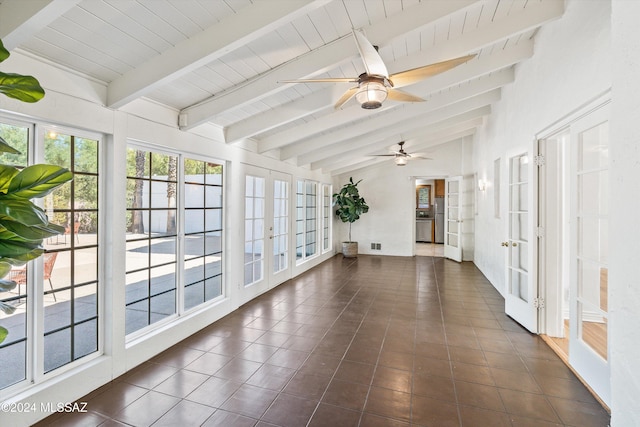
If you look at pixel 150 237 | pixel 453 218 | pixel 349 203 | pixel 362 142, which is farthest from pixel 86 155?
pixel 453 218

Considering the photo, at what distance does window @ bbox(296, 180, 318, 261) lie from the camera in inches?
257

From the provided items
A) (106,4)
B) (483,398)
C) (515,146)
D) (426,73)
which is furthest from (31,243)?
(515,146)

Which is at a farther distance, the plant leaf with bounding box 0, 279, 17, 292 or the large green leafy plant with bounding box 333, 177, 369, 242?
the large green leafy plant with bounding box 333, 177, 369, 242

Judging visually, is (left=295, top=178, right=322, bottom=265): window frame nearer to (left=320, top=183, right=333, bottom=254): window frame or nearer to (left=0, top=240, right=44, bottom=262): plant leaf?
(left=320, top=183, right=333, bottom=254): window frame

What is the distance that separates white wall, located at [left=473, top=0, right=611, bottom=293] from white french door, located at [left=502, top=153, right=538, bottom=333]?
0.21 meters

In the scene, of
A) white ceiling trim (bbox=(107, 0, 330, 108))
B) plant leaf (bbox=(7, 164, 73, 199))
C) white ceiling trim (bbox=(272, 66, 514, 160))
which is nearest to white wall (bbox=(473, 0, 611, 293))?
white ceiling trim (bbox=(272, 66, 514, 160))

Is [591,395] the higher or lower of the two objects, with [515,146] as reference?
lower

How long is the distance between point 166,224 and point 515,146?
14.2 feet

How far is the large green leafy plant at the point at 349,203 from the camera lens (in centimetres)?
825

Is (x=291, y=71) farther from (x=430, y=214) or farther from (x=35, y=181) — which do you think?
(x=430, y=214)

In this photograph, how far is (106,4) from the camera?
5.77ft

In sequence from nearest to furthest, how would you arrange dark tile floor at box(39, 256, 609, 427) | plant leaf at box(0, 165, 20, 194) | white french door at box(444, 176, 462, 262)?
1. plant leaf at box(0, 165, 20, 194)
2. dark tile floor at box(39, 256, 609, 427)
3. white french door at box(444, 176, 462, 262)

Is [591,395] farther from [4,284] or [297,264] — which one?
[297,264]

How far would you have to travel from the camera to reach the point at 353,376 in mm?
2578
